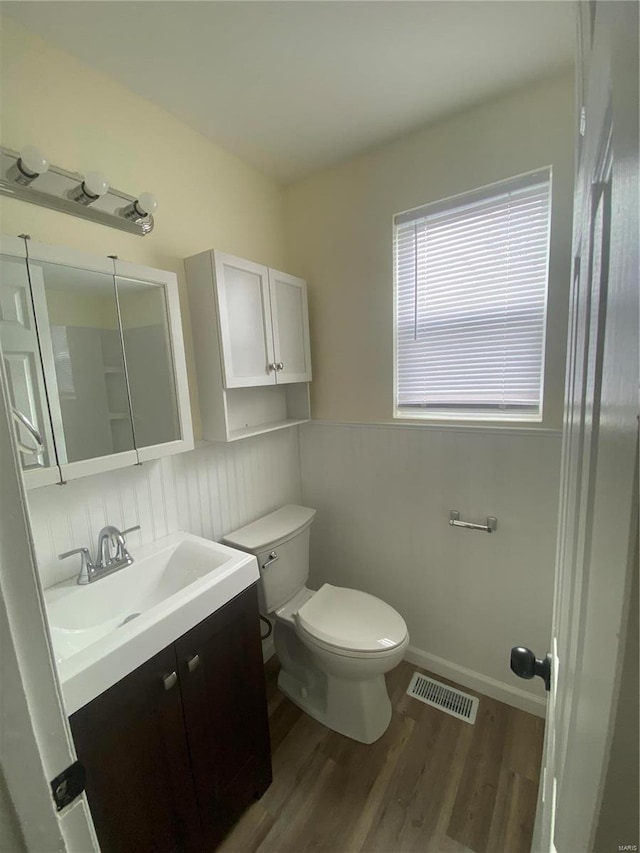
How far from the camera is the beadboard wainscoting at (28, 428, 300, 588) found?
3.52ft

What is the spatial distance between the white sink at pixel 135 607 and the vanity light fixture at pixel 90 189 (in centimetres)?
117

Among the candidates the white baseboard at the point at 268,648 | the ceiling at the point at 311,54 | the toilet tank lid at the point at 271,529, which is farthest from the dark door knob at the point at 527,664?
the ceiling at the point at 311,54

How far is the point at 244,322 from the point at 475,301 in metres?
0.99

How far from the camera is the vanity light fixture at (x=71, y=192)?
893 millimetres

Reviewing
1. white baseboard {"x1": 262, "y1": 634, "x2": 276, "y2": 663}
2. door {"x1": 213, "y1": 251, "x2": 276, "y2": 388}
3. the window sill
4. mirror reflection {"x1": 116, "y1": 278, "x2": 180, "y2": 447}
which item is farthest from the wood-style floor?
door {"x1": 213, "y1": 251, "x2": 276, "y2": 388}

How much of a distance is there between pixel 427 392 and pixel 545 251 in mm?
696

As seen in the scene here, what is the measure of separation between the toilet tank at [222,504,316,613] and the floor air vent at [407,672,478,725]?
29.6 inches

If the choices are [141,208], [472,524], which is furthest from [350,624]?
[141,208]

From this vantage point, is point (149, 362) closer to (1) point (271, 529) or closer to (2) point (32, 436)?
(2) point (32, 436)

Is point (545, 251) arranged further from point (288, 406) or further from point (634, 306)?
point (634, 306)

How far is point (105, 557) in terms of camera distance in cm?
114

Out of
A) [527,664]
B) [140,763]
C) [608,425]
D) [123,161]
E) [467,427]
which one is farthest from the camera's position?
[467,427]

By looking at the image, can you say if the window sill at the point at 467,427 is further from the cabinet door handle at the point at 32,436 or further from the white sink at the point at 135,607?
the cabinet door handle at the point at 32,436

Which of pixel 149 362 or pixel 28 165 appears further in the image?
pixel 149 362
